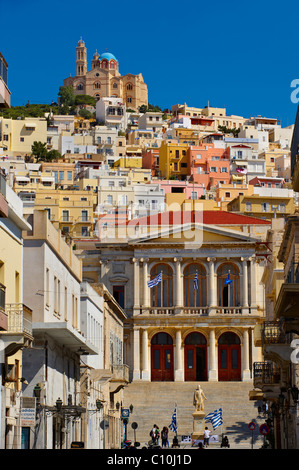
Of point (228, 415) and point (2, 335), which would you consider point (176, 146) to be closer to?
point (228, 415)

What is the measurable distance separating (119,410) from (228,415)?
7561mm

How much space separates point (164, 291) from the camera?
90375 mm

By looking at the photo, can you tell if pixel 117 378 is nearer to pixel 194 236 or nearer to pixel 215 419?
pixel 215 419

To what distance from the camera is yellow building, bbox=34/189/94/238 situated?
118 metres

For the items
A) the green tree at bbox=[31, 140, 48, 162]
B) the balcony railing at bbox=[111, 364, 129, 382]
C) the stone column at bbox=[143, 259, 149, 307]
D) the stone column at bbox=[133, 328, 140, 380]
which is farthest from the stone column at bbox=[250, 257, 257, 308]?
the green tree at bbox=[31, 140, 48, 162]

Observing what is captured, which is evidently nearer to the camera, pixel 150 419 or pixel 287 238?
pixel 287 238

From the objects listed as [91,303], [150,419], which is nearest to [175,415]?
[150,419]

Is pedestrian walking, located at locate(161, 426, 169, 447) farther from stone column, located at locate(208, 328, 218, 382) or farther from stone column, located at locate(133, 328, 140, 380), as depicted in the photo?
stone column, located at locate(208, 328, 218, 382)

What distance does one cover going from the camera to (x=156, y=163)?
179375 millimetres

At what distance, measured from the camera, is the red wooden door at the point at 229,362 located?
290 feet

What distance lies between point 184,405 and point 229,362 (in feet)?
47.2

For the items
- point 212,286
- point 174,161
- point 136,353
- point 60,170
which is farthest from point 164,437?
point 174,161
